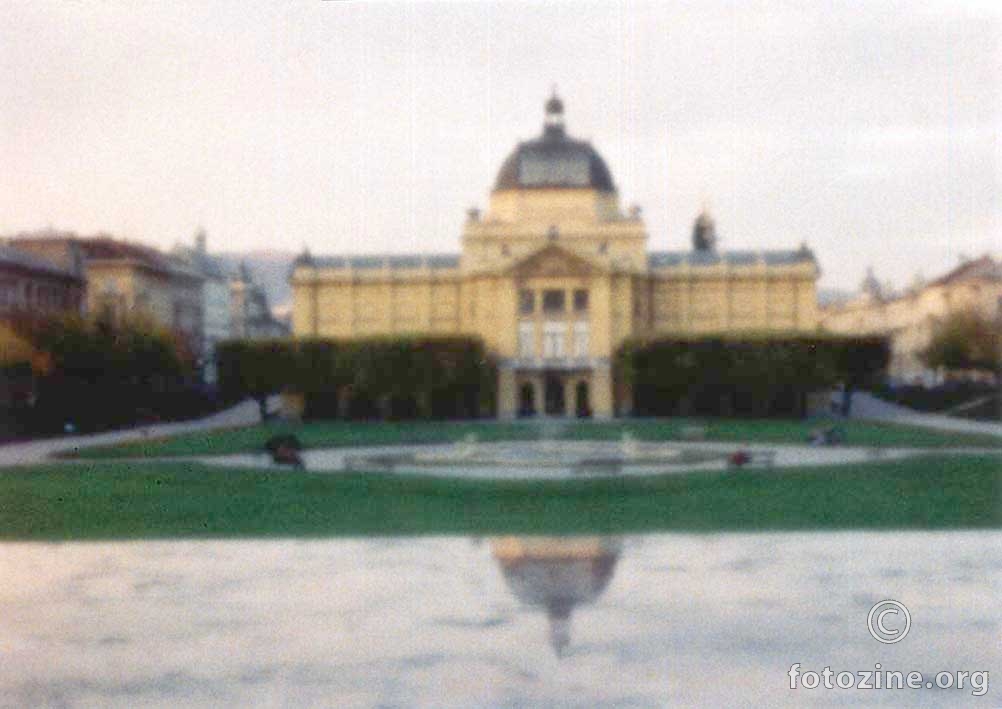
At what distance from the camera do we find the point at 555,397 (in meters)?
66.3

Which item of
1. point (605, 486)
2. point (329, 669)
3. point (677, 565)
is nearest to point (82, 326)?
point (605, 486)

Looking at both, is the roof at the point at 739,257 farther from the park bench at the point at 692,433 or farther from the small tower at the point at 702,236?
the park bench at the point at 692,433

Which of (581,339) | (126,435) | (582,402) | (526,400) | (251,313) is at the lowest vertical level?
(126,435)

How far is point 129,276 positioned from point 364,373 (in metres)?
24.3

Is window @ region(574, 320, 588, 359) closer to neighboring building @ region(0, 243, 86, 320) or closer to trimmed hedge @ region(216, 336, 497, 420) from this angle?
trimmed hedge @ region(216, 336, 497, 420)

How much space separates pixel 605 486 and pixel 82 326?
1560 centimetres

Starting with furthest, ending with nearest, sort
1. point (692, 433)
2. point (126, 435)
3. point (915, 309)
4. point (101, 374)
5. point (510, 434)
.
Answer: point (510, 434) < point (692, 433) < point (915, 309) < point (126, 435) < point (101, 374)

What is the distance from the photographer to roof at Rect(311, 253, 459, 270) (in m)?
64.0

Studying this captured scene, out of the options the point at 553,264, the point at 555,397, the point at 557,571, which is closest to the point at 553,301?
the point at 553,264

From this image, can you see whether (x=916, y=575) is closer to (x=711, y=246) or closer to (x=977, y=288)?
(x=977, y=288)

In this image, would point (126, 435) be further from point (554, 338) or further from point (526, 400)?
point (554, 338)

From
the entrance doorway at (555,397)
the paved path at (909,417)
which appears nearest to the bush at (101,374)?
the entrance doorway at (555,397)

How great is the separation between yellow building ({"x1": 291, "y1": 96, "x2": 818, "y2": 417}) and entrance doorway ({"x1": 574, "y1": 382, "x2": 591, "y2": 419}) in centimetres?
8

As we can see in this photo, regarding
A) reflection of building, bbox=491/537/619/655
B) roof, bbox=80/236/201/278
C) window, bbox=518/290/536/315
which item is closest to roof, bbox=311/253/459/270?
window, bbox=518/290/536/315
